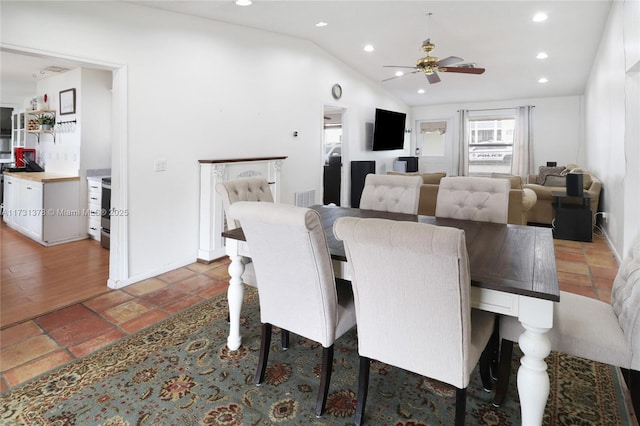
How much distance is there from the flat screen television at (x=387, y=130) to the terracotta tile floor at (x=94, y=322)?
16.4 ft

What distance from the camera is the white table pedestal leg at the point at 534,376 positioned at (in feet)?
4.35

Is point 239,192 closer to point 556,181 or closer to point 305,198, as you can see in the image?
point 305,198

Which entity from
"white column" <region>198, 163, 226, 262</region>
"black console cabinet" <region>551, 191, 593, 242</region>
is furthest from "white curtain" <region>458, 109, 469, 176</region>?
"white column" <region>198, 163, 226, 262</region>

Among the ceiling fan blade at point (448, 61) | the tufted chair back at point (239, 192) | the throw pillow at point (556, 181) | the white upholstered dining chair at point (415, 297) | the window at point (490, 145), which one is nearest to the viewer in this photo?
the white upholstered dining chair at point (415, 297)

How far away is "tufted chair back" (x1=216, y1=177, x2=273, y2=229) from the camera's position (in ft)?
7.78

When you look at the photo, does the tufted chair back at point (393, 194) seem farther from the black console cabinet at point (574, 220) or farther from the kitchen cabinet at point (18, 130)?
the kitchen cabinet at point (18, 130)

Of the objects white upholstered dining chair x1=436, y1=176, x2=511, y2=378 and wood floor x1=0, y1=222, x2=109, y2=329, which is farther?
wood floor x1=0, y1=222, x2=109, y2=329

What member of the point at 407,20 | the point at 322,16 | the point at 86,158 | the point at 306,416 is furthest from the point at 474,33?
the point at 86,158

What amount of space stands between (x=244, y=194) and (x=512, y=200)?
3.33 meters

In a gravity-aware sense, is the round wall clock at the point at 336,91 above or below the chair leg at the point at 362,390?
above

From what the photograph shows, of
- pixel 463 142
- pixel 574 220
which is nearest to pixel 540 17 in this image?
pixel 574 220

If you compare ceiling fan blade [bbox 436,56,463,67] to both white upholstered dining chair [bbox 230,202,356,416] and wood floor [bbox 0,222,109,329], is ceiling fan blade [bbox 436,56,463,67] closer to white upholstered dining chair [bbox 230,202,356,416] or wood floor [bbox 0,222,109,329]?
white upholstered dining chair [bbox 230,202,356,416]

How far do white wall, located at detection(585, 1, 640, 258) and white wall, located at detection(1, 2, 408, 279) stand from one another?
3.60 m

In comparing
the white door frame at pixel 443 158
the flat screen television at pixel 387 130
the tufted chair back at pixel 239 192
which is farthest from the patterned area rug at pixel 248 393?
the white door frame at pixel 443 158
